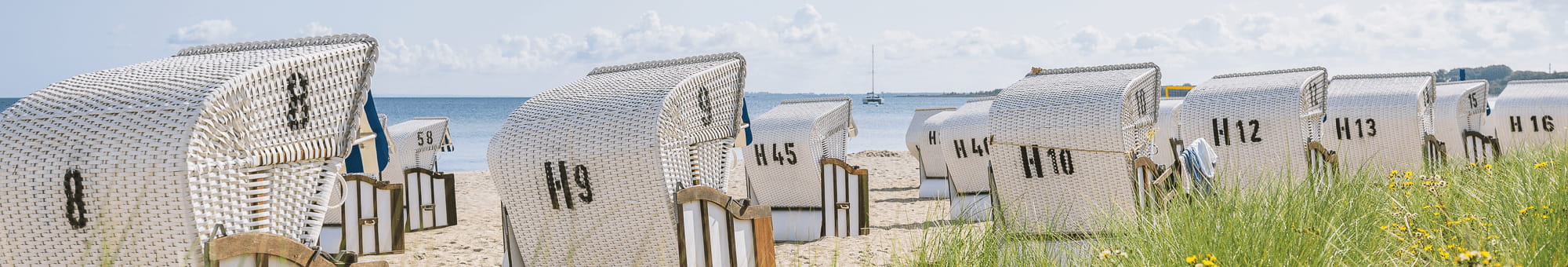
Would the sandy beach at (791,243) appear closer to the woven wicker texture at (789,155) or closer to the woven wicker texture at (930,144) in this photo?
the woven wicker texture at (930,144)

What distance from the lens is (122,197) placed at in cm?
250

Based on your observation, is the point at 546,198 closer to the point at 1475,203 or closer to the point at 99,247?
the point at 99,247

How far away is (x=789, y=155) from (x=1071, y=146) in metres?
3.06

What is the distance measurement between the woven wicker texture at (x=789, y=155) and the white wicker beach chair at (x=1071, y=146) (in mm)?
2544

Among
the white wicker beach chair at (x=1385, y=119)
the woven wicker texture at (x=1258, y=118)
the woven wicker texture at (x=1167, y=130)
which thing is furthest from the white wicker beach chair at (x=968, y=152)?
the white wicker beach chair at (x=1385, y=119)

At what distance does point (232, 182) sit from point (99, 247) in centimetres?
33

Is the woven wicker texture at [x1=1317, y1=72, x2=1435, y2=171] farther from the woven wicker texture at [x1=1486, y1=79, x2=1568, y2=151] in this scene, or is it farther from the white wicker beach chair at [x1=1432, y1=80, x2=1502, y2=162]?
the woven wicker texture at [x1=1486, y1=79, x2=1568, y2=151]

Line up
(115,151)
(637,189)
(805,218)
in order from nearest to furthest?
(115,151)
(637,189)
(805,218)

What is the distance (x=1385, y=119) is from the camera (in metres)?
9.79

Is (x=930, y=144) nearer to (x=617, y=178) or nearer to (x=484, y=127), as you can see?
(x=617, y=178)

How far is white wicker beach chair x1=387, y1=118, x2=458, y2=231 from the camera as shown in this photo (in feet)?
29.4

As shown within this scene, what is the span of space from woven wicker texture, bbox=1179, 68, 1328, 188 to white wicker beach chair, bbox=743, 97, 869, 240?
97.7 inches

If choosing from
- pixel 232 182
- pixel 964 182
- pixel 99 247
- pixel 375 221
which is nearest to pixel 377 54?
pixel 232 182

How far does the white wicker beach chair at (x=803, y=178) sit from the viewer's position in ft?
26.7
